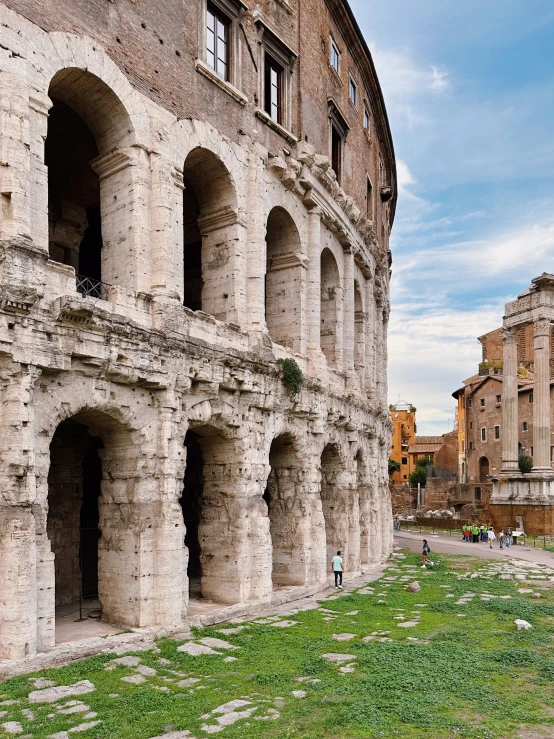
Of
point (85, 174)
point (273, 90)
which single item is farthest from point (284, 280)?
point (85, 174)

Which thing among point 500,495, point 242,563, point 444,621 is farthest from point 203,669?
point 500,495

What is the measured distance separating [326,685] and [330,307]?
500 inches

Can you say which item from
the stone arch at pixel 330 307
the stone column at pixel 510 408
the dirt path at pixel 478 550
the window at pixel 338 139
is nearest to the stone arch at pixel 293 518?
the stone arch at pixel 330 307

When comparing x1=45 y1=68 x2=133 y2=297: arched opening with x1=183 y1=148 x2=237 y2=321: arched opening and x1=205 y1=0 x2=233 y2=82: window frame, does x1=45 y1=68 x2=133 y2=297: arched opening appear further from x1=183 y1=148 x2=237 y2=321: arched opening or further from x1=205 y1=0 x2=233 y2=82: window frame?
x1=205 y1=0 x2=233 y2=82: window frame

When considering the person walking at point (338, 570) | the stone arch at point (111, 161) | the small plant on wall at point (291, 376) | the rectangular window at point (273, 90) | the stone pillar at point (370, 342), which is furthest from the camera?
the stone pillar at point (370, 342)

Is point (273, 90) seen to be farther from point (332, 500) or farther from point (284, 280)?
point (332, 500)

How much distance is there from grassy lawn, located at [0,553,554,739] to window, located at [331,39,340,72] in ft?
50.7

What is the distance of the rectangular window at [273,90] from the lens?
Answer: 16.3 m

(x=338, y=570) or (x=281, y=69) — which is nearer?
(x=338, y=570)

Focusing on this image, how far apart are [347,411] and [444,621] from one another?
732 centimetres

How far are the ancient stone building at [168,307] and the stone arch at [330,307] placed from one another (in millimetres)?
63

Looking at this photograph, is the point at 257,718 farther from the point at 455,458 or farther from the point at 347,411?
the point at 455,458

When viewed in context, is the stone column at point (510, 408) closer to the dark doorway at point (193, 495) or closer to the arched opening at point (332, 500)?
the arched opening at point (332, 500)

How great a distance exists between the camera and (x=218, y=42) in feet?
46.4
